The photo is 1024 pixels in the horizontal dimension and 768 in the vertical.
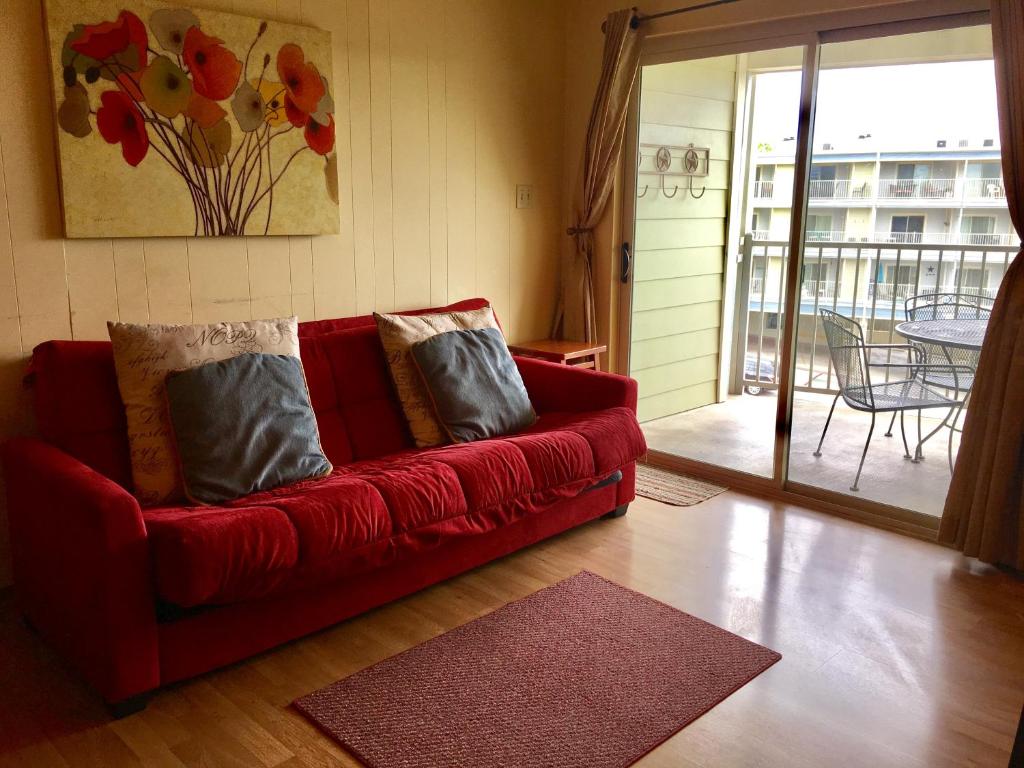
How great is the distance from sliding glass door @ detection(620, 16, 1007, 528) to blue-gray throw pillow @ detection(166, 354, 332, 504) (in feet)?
7.14

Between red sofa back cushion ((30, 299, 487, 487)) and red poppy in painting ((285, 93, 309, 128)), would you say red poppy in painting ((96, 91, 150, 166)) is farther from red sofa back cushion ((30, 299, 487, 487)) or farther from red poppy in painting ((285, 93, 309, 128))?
red sofa back cushion ((30, 299, 487, 487))

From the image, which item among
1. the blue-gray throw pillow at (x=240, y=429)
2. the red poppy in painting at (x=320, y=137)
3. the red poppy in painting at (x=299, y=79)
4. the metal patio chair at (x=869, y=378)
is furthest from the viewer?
the metal patio chair at (x=869, y=378)

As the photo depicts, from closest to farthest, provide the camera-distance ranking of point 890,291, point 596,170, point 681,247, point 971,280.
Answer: point 971,280
point 890,291
point 596,170
point 681,247

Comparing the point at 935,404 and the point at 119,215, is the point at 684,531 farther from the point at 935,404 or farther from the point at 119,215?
the point at 119,215

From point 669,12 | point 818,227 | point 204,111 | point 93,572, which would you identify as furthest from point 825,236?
point 93,572

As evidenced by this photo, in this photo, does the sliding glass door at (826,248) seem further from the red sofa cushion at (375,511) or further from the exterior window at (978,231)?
the red sofa cushion at (375,511)

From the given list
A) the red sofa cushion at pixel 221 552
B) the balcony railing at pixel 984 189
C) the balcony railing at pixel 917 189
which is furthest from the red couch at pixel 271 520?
the balcony railing at pixel 984 189

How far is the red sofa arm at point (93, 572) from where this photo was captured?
2043 millimetres

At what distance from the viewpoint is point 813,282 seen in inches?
147

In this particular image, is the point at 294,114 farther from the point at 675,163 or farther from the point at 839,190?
the point at 839,190

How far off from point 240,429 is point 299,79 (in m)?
1.45

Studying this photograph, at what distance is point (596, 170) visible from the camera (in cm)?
423

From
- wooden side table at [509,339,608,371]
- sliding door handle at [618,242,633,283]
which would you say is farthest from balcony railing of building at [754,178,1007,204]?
wooden side table at [509,339,608,371]

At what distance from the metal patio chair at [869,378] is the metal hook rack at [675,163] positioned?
111 centimetres
